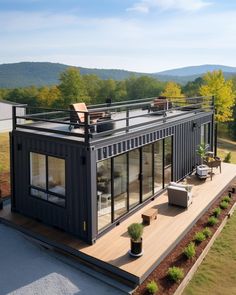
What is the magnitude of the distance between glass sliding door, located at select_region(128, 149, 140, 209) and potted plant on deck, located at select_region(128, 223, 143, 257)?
A: 2.26 metres

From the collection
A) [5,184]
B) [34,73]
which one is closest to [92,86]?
[5,184]

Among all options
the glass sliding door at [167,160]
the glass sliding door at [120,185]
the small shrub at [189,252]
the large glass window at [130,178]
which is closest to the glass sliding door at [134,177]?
the large glass window at [130,178]

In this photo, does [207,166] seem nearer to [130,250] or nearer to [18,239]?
[130,250]

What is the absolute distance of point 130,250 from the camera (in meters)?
7.36

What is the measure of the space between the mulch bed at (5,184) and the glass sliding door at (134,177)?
4.60m

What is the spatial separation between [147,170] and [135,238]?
3.32 m

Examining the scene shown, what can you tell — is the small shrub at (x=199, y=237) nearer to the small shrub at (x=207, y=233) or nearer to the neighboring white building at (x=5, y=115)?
the small shrub at (x=207, y=233)

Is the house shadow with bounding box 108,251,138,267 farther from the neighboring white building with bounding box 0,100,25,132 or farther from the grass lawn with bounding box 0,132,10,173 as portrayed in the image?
the neighboring white building with bounding box 0,100,25,132

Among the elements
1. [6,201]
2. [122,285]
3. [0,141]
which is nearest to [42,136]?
[6,201]

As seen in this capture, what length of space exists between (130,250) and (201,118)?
28.0ft

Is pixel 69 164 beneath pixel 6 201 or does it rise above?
above

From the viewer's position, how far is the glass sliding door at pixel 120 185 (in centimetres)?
857

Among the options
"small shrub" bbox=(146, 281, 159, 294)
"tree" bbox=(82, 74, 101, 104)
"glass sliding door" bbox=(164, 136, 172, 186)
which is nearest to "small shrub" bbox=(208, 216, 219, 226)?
"glass sliding door" bbox=(164, 136, 172, 186)

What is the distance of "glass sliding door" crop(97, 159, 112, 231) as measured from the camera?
8.07m
